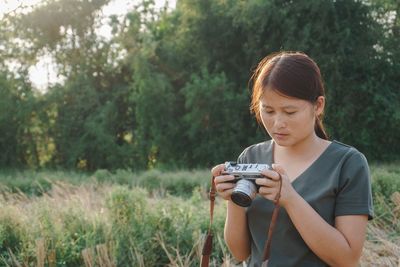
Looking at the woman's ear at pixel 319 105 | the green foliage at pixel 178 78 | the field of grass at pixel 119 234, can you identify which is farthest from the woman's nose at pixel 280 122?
the green foliage at pixel 178 78

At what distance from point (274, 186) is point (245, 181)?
0.08m

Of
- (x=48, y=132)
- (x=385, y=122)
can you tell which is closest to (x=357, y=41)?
(x=385, y=122)

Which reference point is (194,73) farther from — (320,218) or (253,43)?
(320,218)

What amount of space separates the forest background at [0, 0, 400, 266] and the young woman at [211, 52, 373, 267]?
10229 mm

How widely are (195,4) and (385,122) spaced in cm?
641

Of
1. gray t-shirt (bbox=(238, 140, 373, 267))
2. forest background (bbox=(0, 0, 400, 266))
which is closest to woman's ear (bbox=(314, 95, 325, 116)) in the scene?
gray t-shirt (bbox=(238, 140, 373, 267))

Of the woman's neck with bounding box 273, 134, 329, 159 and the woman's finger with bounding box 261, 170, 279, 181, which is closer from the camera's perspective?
the woman's finger with bounding box 261, 170, 279, 181

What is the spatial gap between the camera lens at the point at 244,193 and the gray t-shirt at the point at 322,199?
116mm

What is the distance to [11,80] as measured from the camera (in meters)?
19.9

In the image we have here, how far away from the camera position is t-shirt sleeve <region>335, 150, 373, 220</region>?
161 centimetres


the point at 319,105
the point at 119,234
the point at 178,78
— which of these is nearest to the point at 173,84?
the point at 178,78

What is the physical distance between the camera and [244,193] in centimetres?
157

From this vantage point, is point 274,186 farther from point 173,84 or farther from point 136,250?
point 173,84

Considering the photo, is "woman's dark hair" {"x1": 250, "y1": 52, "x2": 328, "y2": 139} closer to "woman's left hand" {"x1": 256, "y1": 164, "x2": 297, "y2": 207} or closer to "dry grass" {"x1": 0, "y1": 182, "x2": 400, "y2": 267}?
"woman's left hand" {"x1": 256, "y1": 164, "x2": 297, "y2": 207}
